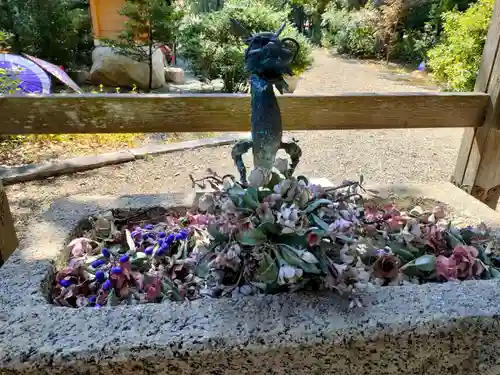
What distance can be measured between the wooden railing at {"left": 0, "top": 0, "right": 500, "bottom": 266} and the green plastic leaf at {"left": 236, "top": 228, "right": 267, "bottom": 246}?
2.83ft

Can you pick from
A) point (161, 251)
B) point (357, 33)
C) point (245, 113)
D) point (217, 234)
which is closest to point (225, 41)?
point (245, 113)

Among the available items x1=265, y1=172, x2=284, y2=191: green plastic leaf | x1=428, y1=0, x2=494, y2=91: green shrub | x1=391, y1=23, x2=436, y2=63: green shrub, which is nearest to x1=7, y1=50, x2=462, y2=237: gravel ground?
x1=428, y1=0, x2=494, y2=91: green shrub

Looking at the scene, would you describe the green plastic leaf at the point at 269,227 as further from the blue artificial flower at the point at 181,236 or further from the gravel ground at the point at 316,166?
the gravel ground at the point at 316,166

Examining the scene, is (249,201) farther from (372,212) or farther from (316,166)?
(316,166)

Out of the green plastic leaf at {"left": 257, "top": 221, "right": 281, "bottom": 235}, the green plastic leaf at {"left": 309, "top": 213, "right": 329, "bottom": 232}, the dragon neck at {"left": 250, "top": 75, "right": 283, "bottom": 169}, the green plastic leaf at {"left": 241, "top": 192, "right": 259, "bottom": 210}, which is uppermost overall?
the dragon neck at {"left": 250, "top": 75, "right": 283, "bottom": 169}

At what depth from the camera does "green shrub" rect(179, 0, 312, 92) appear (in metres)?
6.52

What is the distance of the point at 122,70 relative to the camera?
734 cm

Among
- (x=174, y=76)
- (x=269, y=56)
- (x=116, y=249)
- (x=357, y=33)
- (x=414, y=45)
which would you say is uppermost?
(x=269, y=56)

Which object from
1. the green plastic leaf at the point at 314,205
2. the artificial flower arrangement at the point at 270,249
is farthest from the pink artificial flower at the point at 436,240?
the green plastic leaf at the point at 314,205

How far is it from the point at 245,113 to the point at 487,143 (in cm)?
116

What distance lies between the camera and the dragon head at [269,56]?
Answer: 112 centimetres

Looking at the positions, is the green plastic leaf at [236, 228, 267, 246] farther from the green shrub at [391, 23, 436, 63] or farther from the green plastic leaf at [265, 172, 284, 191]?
the green shrub at [391, 23, 436, 63]

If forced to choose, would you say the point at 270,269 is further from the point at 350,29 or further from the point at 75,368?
the point at 350,29

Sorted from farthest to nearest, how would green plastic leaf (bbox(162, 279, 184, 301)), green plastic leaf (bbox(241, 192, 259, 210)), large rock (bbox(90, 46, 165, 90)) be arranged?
large rock (bbox(90, 46, 165, 90)) < green plastic leaf (bbox(162, 279, 184, 301)) < green plastic leaf (bbox(241, 192, 259, 210))
